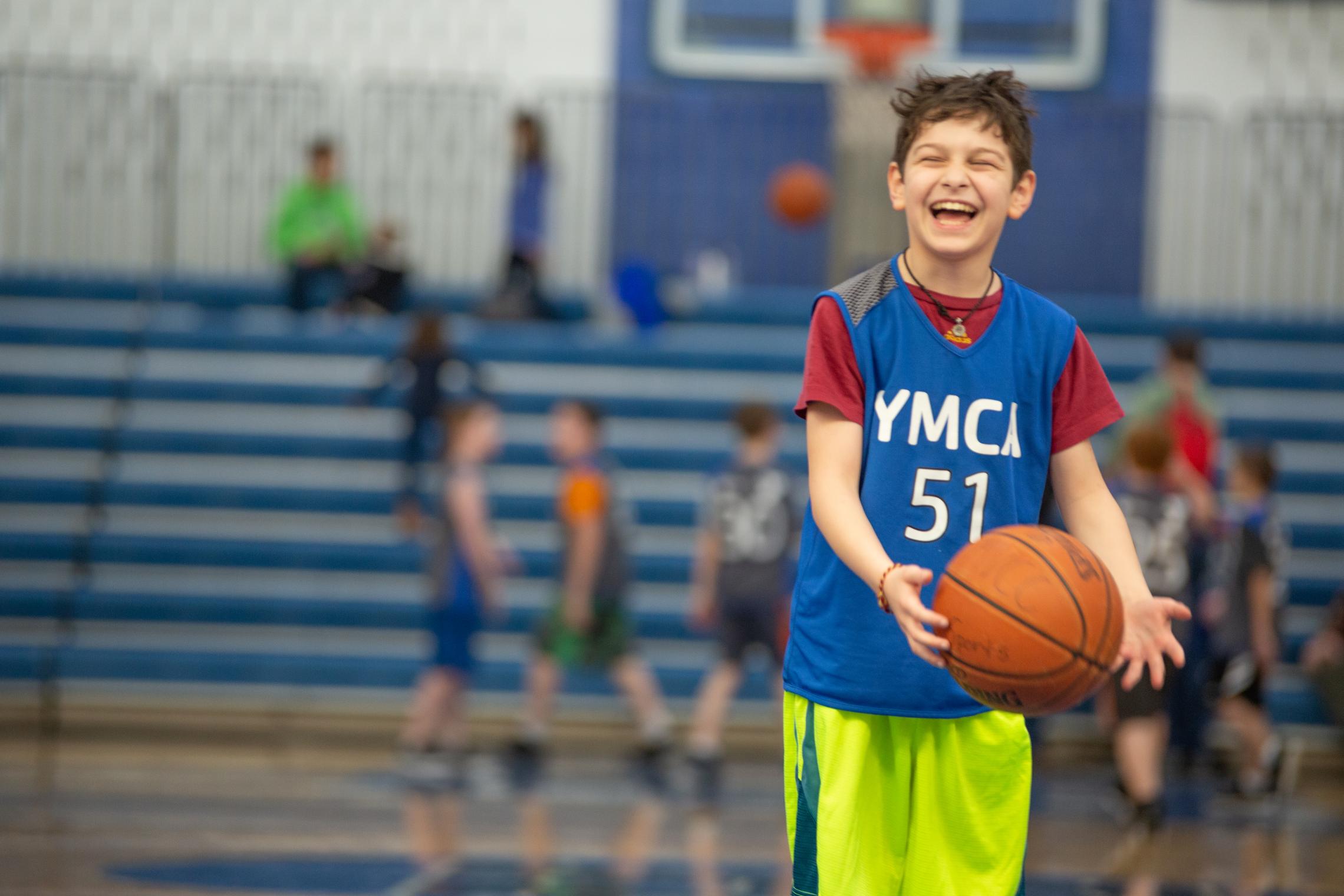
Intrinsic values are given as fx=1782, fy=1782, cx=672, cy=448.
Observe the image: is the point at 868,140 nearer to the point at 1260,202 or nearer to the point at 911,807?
the point at 1260,202

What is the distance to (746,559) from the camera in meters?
9.12

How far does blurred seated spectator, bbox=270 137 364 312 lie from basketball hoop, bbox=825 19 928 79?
4.36 m

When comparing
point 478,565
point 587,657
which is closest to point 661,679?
point 587,657

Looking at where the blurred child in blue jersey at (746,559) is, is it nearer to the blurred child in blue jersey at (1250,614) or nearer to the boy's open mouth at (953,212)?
the blurred child in blue jersey at (1250,614)

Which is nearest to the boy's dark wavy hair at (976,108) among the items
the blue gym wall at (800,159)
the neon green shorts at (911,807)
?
the neon green shorts at (911,807)

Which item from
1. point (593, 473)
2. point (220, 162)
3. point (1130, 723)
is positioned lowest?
point (1130, 723)

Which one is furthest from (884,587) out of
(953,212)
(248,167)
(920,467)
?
(248,167)

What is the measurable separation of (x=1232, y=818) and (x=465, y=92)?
32.1 feet

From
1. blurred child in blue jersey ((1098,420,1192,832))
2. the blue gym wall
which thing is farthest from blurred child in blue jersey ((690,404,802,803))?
the blue gym wall

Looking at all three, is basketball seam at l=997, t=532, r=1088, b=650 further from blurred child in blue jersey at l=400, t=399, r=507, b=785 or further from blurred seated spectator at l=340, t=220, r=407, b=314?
blurred seated spectator at l=340, t=220, r=407, b=314

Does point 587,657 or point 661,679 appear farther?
point 661,679

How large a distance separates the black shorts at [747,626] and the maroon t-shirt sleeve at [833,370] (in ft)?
19.5

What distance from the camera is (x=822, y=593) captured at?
3.21 m

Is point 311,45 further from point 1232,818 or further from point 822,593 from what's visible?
point 822,593
